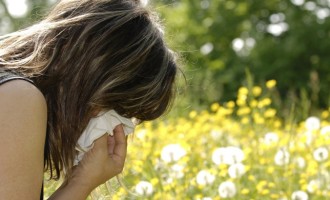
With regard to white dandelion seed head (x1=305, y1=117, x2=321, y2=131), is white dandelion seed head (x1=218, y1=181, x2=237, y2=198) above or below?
above

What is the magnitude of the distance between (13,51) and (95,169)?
389mm

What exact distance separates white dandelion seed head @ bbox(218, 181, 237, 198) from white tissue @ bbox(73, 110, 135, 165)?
3.79 ft

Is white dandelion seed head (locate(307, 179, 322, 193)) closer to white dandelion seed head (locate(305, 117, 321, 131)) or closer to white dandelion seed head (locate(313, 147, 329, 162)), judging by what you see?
white dandelion seed head (locate(313, 147, 329, 162))

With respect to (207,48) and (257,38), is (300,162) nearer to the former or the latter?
(257,38)

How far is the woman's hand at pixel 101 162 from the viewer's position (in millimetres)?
2324

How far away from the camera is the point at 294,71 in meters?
14.1

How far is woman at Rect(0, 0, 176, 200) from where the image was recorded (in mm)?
2279

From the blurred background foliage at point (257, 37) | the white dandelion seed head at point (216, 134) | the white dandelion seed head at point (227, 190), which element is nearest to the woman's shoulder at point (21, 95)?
the white dandelion seed head at point (227, 190)

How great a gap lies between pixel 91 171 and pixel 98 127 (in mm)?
125

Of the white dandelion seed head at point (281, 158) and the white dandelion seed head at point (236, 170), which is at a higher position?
the white dandelion seed head at point (236, 170)

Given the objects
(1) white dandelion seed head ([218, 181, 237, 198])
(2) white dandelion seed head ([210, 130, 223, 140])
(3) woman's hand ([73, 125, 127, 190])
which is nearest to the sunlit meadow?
(1) white dandelion seed head ([218, 181, 237, 198])

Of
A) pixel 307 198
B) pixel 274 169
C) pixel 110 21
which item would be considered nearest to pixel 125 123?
pixel 110 21

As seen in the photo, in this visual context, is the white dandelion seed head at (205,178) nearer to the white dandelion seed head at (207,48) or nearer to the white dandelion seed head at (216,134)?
the white dandelion seed head at (216,134)

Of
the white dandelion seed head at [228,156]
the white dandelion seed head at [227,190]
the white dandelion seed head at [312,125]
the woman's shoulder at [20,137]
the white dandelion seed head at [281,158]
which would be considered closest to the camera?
the woman's shoulder at [20,137]
